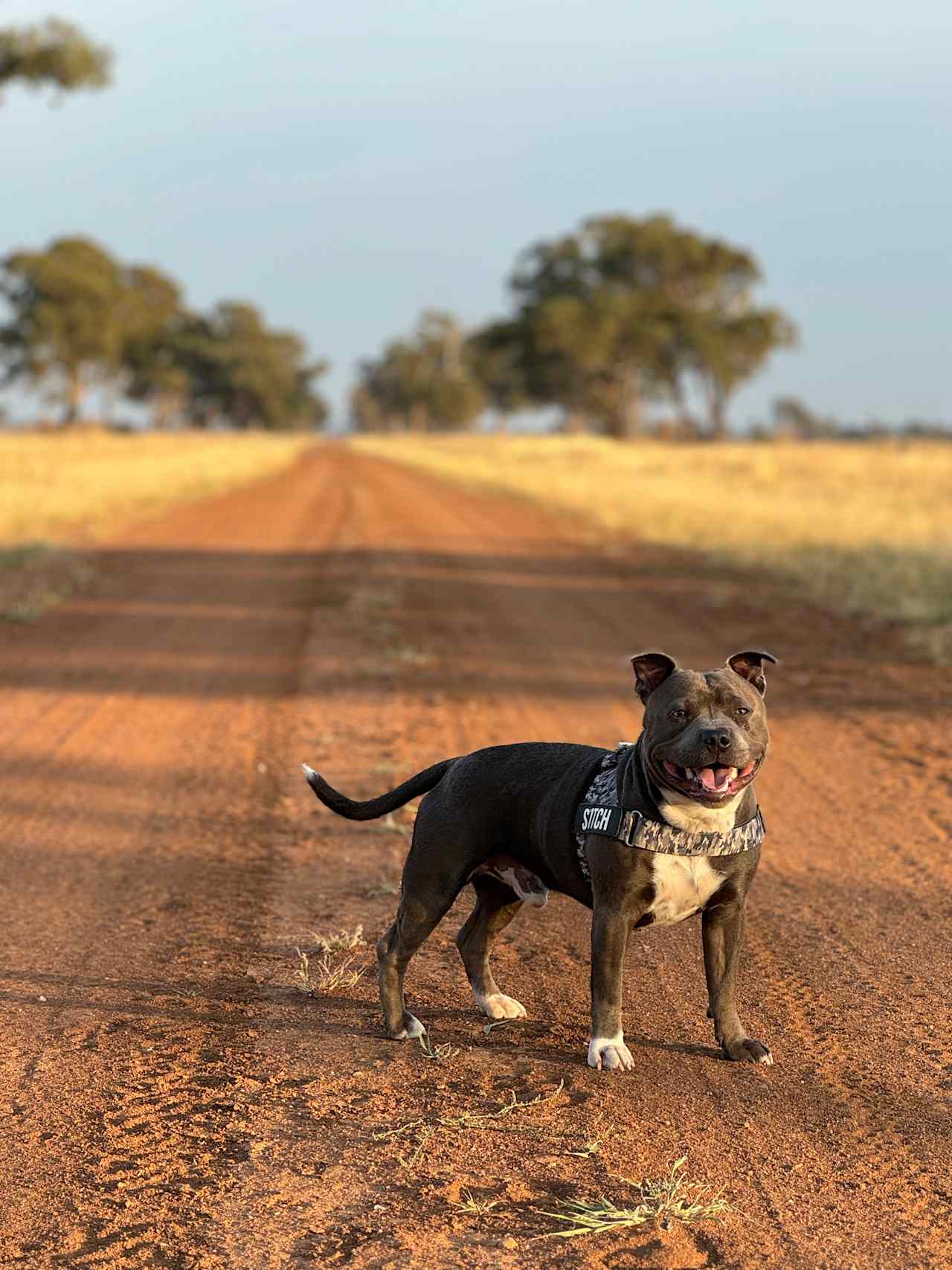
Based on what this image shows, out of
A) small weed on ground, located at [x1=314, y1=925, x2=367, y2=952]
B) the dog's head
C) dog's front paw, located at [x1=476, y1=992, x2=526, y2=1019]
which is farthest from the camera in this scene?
small weed on ground, located at [x1=314, y1=925, x2=367, y2=952]

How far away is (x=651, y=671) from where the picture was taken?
3.54 metres

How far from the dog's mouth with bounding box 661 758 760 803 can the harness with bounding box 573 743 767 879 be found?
147 millimetres

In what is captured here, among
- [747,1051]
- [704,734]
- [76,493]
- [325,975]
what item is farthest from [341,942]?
[76,493]

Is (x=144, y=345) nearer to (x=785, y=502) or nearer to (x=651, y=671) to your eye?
(x=785, y=502)

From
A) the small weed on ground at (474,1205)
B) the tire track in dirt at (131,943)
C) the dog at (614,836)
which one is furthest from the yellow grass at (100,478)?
the small weed on ground at (474,1205)

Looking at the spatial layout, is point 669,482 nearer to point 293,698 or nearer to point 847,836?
point 293,698

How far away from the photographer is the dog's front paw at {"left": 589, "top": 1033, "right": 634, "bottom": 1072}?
12.1ft

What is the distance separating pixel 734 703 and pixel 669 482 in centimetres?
3151

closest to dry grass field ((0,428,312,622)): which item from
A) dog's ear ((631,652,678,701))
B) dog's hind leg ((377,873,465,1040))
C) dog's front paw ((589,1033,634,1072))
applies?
dog's hind leg ((377,873,465,1040))

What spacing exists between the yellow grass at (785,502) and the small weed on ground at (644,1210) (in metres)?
8.34

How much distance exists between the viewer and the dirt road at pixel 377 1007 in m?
3.05

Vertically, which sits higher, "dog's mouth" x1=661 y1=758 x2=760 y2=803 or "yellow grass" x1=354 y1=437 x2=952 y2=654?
"dog's mouth" x1=661 y1=758 x2=760 y2=803

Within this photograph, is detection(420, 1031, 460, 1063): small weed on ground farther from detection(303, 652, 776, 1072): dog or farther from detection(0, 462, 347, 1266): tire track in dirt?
detection(0, 462, 347, 1266): tire track in dirt

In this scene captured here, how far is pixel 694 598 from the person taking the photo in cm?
1402
